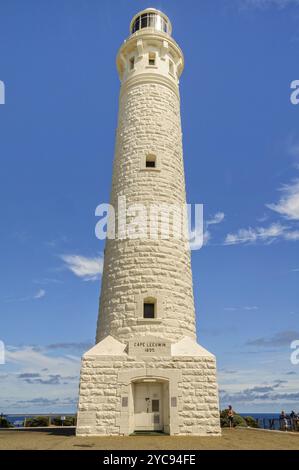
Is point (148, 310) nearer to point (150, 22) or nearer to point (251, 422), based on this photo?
point (251, 422)

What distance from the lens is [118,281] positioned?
17203 millimetres

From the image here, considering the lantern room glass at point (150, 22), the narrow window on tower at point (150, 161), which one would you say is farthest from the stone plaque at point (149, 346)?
the lantern room glass at point (150, 22)

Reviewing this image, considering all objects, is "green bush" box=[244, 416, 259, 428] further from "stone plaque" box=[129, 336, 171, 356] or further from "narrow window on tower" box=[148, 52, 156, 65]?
"narrow window on tower" box=[148, 52, 156, 65]

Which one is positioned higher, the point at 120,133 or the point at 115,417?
the point at 120,133

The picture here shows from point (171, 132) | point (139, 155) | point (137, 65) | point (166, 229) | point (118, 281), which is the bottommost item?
point (118, 281)

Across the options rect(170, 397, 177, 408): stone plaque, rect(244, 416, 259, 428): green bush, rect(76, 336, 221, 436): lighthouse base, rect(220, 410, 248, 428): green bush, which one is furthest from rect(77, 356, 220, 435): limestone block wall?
rect(244, 416, 259, 428): green bush

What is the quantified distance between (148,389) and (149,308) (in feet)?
10.8

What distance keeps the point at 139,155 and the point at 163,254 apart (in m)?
5.53

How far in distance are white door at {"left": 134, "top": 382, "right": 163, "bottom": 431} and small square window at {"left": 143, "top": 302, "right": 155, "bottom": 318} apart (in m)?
2.75

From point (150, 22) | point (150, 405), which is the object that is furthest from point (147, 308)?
point (150, 22)
